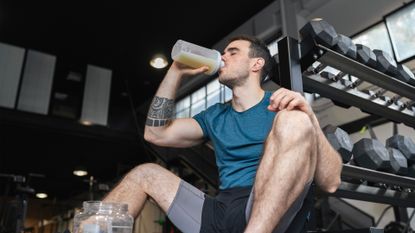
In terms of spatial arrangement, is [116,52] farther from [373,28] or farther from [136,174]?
[136,174]

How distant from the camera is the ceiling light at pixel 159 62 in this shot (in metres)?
5.09

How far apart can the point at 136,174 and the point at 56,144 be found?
17.0ft

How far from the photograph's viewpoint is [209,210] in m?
1.22

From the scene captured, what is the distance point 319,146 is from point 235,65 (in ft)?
2.03

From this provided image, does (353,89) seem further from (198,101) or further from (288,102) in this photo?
(198,101)

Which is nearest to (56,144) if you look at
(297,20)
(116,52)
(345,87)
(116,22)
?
(116,52)

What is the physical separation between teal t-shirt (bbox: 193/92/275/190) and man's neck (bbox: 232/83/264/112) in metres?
0.03

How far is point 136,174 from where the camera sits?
1308 millimetres

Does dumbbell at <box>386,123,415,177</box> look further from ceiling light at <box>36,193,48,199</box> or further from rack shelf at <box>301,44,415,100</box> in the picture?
ceiling light at <box>36,193,48,199</box>

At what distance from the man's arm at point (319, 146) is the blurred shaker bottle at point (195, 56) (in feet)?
1.47

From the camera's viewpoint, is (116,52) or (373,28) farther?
(116,52)

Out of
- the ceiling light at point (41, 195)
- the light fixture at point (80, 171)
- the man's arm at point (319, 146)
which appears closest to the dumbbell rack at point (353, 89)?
the man's arm at point (319, 146)

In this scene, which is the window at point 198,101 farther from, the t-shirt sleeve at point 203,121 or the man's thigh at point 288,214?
the man's thigh at point 288,214

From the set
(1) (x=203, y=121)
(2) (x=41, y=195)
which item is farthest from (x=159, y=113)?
(2) (x=41, y=195)
